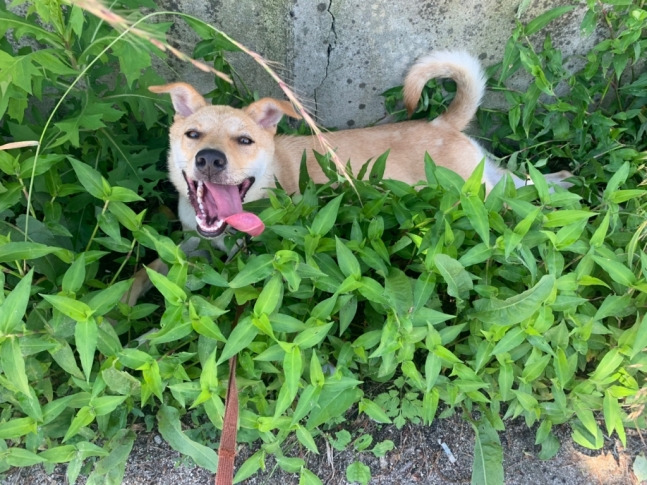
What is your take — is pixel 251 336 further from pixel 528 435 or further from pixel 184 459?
pixel 528 435

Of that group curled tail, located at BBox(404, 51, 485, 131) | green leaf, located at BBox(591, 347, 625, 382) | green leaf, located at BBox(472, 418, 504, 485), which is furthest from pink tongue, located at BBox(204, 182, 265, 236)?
green leaf, located at BBox(591, 347, 625, 382)

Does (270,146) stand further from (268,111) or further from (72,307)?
(72,307)

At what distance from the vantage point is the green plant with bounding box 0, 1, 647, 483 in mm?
1747

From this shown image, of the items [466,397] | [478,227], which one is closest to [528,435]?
[466,397]

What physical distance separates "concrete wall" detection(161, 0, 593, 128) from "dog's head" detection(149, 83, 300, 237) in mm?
447

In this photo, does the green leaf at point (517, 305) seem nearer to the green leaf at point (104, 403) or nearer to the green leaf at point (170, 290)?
the green leaf at point (170, 290)

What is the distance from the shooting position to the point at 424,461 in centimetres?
236

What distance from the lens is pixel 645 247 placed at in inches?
83.9

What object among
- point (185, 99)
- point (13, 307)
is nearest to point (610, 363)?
point (13, 307)

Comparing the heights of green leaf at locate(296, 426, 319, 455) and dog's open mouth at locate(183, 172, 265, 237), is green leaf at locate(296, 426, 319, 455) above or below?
below

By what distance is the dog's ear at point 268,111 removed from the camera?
2491 mm

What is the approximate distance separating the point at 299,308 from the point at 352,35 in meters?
1.77

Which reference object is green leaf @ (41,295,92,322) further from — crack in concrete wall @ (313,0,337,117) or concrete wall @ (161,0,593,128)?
crack in concrete wall @ (313,0,337,117)

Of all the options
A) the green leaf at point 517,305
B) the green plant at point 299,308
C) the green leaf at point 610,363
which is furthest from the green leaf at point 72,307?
the green leaf at point 610,363
